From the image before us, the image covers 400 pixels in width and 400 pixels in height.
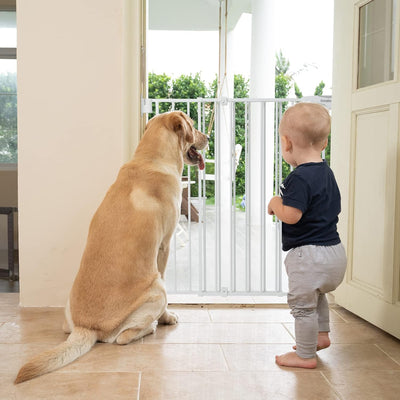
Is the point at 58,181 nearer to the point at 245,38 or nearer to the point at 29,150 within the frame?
the point at 29,150

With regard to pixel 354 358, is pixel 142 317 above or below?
above

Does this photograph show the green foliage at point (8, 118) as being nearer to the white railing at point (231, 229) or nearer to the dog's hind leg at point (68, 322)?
the white railing at point (231, 229)

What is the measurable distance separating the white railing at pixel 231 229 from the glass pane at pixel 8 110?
2.04m

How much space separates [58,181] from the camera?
10.1 feet

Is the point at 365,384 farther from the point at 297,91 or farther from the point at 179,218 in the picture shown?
the point at 297,91

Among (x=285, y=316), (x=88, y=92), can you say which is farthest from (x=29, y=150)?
(x=285, y=316)

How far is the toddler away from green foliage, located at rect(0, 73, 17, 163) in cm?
529

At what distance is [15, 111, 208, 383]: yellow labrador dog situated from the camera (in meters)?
2.34

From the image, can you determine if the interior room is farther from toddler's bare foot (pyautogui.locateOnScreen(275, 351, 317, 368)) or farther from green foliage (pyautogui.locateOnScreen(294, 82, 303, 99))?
green foliage (pyautogui.locateOnScreen(294, 82, 303, 99))

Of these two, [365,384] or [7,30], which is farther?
[7,30]

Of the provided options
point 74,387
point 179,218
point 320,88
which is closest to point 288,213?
point 179,218

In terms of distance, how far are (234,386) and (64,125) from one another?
185cm

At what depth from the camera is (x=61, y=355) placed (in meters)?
2.10

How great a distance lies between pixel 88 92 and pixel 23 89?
1.25ft
